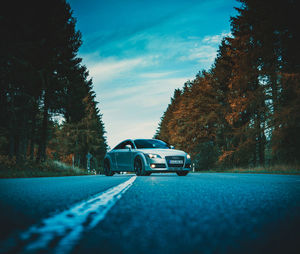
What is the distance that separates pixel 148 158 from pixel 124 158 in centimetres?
189

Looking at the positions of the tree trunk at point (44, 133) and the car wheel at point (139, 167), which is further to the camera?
the tree trunk at point (44, 133)

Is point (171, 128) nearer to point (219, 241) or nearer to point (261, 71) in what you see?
point (261, 71)

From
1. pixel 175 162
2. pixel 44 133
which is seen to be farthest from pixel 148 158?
pixel 44 133

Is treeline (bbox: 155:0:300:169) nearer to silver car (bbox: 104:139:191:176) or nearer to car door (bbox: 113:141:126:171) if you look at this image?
silver car (bbox: 104:139:191:176)

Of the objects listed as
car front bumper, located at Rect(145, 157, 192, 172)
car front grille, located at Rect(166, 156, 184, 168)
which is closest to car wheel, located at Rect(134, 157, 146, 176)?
car front bumper, located at Rect(145, 157, 192, 172)

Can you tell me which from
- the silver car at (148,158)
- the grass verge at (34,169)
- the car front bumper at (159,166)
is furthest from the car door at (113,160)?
the grass verge at (34,169)

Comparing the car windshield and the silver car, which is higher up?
the car windshield

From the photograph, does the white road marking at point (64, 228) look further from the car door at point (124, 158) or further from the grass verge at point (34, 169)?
the grass verge at point (34, 169)

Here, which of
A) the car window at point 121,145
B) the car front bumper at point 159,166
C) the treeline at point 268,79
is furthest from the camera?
the treeline at point 268,79

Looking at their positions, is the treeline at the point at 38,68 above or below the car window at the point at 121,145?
above

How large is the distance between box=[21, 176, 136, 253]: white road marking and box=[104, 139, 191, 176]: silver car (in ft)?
29.6

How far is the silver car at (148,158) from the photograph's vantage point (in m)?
11.9

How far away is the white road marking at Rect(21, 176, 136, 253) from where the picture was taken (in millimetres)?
1549

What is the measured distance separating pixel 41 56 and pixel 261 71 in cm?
1363
